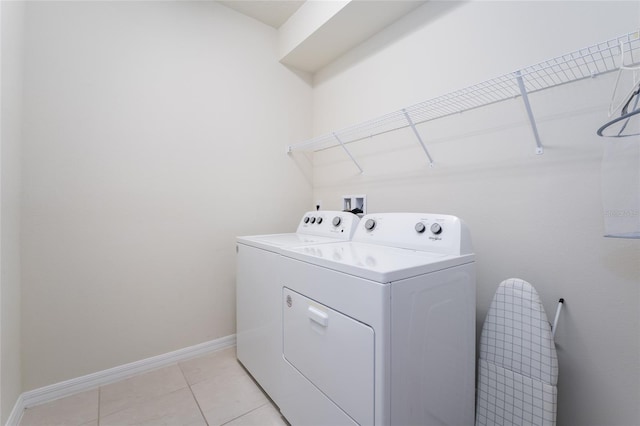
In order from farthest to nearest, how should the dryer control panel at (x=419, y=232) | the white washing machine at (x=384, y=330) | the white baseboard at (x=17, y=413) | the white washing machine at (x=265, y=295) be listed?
the white washing machine at (x=265, y=295) → the white baseboard at (x=17, y=413) → the dryer control panel at (x=419, y=232) → the white washing machine at (x=384, y=330)

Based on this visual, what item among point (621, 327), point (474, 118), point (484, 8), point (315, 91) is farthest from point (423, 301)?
point (315, 91)

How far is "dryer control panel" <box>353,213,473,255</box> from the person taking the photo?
1.15 m

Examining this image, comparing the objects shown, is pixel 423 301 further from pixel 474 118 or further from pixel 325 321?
pixel 474 118

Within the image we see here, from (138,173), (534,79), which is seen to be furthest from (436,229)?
(138,173)

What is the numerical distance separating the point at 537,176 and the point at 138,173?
2.25 metres

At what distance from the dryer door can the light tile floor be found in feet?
1.54

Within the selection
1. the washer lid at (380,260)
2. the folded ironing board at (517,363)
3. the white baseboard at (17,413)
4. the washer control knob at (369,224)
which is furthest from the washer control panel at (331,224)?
the white baseboard at (17,413)

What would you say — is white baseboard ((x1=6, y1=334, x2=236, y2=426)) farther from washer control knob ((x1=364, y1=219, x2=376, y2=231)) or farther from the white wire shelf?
the white wire shelf

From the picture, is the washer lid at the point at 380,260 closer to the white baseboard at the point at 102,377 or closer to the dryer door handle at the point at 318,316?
the dryer door handle at the point at 318,316

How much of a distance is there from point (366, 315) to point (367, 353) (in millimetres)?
123

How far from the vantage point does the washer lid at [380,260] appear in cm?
→ 86

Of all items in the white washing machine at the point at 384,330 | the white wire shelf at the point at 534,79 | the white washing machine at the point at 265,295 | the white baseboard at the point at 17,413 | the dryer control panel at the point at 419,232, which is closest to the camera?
the white washing machine at the point at 384,330

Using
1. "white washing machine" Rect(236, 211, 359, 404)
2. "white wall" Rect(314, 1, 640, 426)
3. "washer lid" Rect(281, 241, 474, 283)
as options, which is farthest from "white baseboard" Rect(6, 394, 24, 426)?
"white wall" Rect(314, 1, 640, 426)

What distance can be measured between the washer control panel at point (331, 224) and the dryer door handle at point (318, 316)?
0.61 metres
